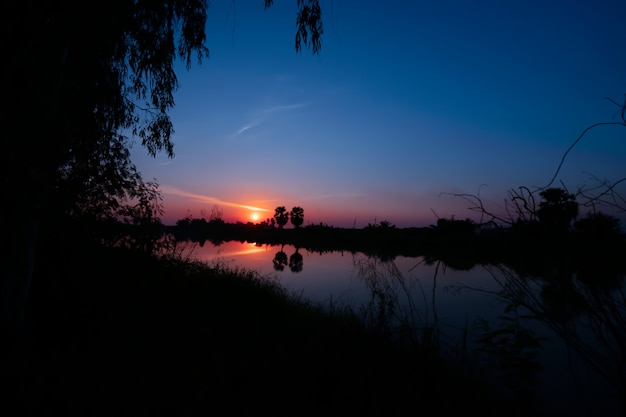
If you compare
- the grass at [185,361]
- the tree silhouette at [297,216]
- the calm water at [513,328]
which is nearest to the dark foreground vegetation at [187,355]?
the grass at [185,361]

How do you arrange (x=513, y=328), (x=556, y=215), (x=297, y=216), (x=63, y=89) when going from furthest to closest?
1. (x=297, y=216)
2. (x=513, y=328)
3. (x=63, y=89)
4. (x=556, y=215)

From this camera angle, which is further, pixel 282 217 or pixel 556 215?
pixel 282 217

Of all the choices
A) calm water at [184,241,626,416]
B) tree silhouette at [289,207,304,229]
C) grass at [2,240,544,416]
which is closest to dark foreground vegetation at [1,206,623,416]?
grass at [2,240,544,416]

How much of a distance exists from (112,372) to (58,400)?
65cm

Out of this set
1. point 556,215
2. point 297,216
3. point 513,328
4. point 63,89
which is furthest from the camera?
point 297,216

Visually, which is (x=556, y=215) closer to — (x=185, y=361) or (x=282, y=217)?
(x=185, y=361)

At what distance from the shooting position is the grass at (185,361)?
328 cm

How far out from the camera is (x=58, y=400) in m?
2.97

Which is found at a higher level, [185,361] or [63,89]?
[63,89]

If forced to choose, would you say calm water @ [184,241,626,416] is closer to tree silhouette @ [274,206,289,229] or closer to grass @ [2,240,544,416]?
grass @ [2,240,544,416]

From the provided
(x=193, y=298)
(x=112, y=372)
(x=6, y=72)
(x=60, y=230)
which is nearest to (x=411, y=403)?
(x=112, y=372)

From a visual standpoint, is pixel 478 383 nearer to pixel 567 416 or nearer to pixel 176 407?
pixel 567 416

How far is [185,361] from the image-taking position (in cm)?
422

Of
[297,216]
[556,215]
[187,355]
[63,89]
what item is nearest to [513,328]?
[556,215]
